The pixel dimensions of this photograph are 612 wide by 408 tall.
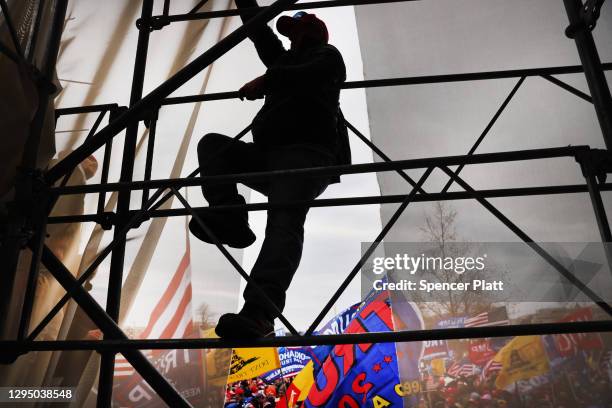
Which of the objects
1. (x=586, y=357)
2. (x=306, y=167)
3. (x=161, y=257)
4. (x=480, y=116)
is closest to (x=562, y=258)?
(x=480, y=116)

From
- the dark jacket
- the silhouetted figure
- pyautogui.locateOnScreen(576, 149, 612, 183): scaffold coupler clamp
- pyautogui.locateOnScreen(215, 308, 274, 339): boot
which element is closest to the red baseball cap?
the silhouetted figure

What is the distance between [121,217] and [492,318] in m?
2.82

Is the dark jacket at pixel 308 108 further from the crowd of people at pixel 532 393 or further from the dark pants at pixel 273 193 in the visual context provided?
the crowd of people at pixel 532 393

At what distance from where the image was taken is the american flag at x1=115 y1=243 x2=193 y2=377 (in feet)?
10.5

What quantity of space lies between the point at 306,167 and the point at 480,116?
6.30ft

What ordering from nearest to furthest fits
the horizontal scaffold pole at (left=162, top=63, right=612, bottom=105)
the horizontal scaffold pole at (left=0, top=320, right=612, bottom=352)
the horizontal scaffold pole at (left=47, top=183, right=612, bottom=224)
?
the horizontal scaffold pole at (left=0, top=320, right=612, bottom=352) < the horizontal scaffold pole at (left=47, top=183, right=612, bottom=224) < the horizontal scaffold pole at (left=162, top=63, right=612, bottom=105)

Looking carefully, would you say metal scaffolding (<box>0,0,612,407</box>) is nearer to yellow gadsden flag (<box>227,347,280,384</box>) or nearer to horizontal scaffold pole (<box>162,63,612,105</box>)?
horizontal scaffold pole (<box>162,63,612,105</box>)

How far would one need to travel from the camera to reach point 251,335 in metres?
1.63

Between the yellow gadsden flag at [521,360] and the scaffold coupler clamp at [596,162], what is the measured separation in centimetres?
327

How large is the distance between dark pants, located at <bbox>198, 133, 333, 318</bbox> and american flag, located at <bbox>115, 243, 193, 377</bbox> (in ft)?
4.40

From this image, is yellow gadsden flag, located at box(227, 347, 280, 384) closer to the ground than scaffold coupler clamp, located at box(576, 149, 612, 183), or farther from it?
closer to the ground

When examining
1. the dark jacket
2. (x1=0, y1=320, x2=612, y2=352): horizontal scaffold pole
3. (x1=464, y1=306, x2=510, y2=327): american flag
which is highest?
the dark jacket

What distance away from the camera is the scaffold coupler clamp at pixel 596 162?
1.72 meters

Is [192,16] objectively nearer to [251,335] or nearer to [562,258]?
[251,335]
